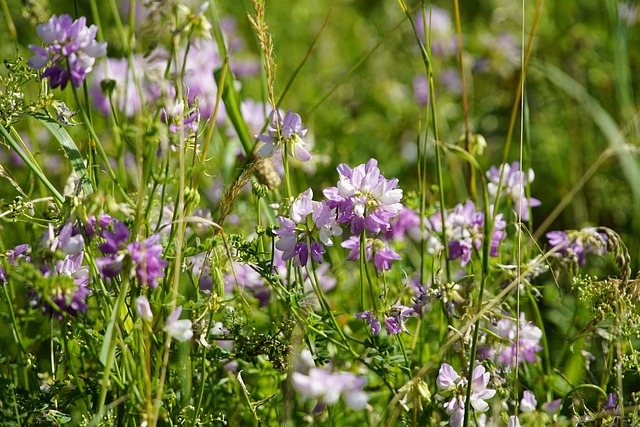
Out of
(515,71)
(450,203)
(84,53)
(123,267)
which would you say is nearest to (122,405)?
(123,267)

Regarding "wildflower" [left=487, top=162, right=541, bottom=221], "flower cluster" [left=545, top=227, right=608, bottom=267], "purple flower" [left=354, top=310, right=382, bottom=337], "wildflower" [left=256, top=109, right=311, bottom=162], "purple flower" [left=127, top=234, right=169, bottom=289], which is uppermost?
"wildflower" [left=487, top=162, right=541, bottom=221]

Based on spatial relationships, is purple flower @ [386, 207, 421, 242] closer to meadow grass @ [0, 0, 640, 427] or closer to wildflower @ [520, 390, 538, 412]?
meadow grass @ [0, 0, 640, 427]

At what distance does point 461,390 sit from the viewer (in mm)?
1432

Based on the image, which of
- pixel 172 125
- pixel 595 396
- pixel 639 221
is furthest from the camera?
pixel 639 221

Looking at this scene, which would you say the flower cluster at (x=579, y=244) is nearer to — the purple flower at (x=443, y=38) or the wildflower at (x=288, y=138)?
the wildflower at (x=288, y=138)

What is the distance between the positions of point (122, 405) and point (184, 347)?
0.17 meters

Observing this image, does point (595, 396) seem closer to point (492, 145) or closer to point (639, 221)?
point (639, 221)

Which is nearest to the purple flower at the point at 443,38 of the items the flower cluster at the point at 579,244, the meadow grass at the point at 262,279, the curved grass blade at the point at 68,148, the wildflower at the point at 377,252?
the meadow grass at the point at 262,279

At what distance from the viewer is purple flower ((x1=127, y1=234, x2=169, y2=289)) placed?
1.22m

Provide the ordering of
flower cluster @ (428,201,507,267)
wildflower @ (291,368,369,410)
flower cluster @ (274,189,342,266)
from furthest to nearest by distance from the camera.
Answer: flower cluster @ (428,201,507,267), flower cluster @ (274,189,342,266), wildflower @ (291,368,369,410)

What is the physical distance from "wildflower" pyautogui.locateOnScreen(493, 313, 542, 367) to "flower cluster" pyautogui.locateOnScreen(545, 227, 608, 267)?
0.18 metres

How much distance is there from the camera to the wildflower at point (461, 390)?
4.64 feet

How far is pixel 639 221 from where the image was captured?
7.09 feet

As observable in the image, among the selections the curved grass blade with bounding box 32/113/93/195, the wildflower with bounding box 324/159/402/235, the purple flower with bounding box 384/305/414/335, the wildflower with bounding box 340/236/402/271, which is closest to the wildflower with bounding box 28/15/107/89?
the curved grass blade with bounding box 32/113/93/195
